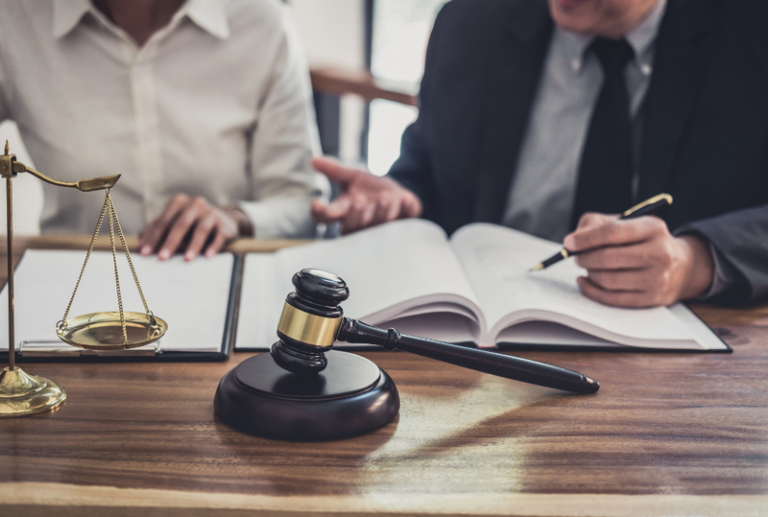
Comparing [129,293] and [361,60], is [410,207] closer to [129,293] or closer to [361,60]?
[129,293]

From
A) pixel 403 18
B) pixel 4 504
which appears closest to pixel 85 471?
pixel 4 504

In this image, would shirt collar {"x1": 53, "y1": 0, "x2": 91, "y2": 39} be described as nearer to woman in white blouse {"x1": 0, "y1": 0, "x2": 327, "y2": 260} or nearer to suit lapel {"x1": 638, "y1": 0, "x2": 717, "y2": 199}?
woman in white blouse {"x1": 0, "y1": 0, "x2": 327, "y2": 260}

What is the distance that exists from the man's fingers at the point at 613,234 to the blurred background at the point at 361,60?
2.10 meters

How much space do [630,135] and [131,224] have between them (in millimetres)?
1171

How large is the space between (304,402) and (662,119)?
109cm

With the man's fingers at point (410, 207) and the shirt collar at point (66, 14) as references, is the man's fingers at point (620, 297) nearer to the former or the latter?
the man's fingers at point (410, 207)

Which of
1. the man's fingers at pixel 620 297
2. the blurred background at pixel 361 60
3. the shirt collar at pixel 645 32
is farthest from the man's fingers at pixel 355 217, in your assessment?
the blurred background at pixel 361 60

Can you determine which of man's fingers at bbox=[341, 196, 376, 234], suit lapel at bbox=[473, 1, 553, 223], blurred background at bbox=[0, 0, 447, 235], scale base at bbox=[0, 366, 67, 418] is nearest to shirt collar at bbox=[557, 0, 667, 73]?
suit lapel at bbox=[473, 1, 553, 223]

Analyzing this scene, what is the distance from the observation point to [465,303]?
2.56 feet

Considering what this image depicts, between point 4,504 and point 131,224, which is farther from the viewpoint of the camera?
point 131,224

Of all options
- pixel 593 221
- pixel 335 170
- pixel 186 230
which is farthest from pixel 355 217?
pixel 593 221

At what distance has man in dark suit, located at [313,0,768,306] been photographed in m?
0.97

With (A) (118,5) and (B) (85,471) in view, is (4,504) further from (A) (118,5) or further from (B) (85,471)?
(A) (118,5)

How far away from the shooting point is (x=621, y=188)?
1.36 m
